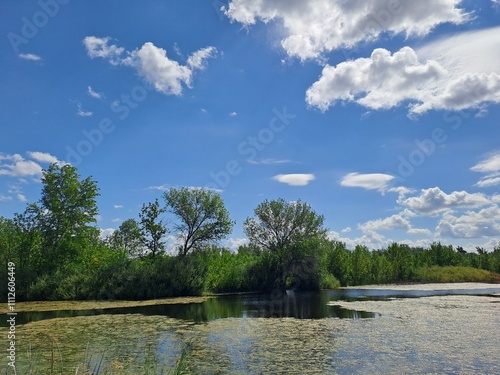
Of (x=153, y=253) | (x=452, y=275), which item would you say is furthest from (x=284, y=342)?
(x=452, y=275)

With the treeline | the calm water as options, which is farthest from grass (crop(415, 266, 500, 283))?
the calm water

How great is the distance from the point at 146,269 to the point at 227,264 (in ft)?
45.5

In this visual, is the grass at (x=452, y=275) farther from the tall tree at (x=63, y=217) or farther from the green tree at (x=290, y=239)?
the tall tree at (x=63, y=217)

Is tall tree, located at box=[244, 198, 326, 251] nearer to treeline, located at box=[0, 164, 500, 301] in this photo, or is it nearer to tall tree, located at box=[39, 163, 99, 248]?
treeline, located at box=[0, 164, 500, 301]

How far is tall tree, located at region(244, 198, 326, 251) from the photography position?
193 feet

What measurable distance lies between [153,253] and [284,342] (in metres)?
34.3

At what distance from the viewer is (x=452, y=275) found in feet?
240

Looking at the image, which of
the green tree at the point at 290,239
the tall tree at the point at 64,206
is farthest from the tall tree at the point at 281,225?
the tall tree at the point at 64,206

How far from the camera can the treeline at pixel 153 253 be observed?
40.7 metres

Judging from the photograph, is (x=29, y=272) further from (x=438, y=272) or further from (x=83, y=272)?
(x=438, y=272)

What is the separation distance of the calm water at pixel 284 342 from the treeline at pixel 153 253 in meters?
18.3

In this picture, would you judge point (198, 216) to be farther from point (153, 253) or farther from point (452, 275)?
point (452, 275)

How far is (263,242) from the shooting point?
6062 centimetres

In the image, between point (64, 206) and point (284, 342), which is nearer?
point (284, 342)
